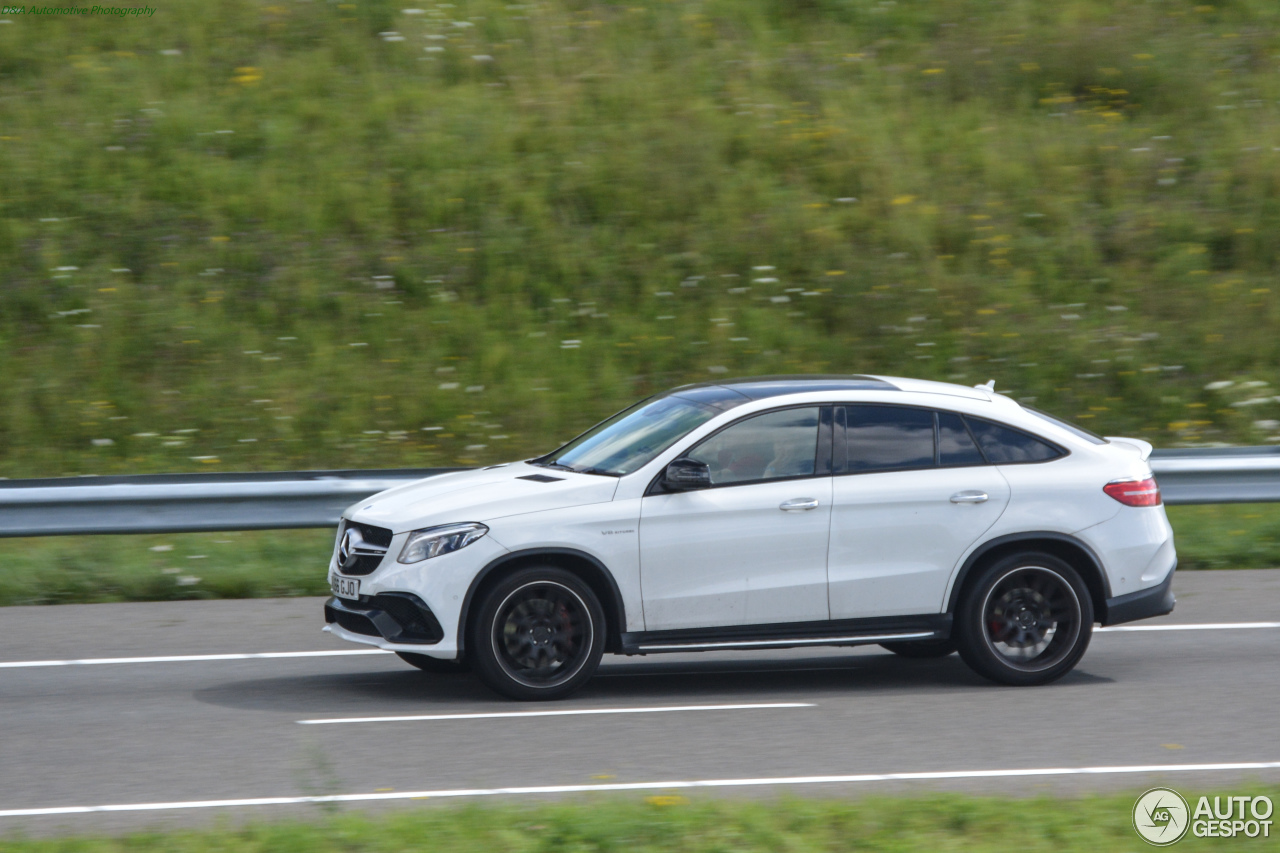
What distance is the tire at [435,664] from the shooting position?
7.74 meters

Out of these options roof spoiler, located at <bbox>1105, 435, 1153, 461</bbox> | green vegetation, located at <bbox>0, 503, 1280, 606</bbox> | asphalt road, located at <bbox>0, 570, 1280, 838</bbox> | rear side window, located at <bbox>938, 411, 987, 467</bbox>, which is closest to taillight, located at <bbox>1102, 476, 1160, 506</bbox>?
roof spoiler, located at <bbox>1105, 435, 1153, 461</bbox>

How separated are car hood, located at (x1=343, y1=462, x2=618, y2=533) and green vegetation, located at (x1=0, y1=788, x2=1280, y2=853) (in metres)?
2.07

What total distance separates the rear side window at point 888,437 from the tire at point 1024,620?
28.7 inches

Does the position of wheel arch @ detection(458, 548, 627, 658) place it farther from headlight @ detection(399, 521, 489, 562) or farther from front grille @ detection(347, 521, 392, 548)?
front grille @ detection(347, 521, 392, 548)

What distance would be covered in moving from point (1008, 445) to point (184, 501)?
18.9 ft

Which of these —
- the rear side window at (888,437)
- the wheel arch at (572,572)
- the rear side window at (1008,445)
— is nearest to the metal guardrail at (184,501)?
the wheel arch at (572,572)

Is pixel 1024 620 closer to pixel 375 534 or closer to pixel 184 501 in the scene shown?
pixel 375 534

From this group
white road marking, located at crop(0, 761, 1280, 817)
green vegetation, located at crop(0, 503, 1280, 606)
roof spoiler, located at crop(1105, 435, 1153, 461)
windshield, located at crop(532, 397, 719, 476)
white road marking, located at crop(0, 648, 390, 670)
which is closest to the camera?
white road marking, located at crop(0, 761, 1280, 817)

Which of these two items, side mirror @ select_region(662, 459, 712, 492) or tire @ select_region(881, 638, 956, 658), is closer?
side mirror @ select_region(662, 459, 712, 492)

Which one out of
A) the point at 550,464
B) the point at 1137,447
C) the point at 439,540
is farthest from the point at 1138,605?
the point at 439,540

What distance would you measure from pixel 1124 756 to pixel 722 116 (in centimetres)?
1249

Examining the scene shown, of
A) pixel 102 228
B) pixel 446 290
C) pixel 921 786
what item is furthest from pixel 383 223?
pixel 921 786

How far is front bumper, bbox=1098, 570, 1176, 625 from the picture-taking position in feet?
24.8

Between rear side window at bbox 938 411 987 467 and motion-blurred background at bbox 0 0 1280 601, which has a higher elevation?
motion-blurred background at bbox 0 0 1280 601
